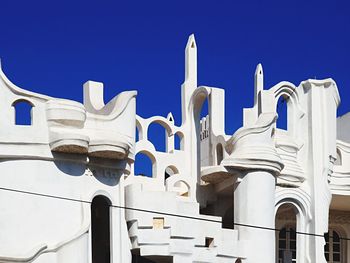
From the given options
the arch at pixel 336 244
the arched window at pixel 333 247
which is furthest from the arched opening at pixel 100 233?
the arch at pixel 336 244

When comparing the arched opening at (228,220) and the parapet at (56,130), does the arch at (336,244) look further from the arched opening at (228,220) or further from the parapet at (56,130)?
the parapet at (56,130)

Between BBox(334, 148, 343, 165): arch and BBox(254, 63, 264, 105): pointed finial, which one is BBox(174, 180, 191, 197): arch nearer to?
BBox(254, 63, 264, 105): pointed finial

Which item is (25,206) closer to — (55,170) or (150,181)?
(55,170)

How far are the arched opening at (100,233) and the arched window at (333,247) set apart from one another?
1134cm

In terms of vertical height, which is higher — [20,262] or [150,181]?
[150,181]

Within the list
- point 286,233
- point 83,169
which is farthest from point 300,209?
point 83,169

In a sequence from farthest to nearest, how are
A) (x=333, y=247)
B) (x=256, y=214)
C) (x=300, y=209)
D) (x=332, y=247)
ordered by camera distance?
(x=333, y=247)
(x=332, y=247)
(x=300, y=209)
(x=256, y=214)

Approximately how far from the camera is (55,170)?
2584 centimetres

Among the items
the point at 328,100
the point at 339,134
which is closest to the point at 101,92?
the point at 328,100

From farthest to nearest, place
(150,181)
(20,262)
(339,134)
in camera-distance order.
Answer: (339,134)
(150,181)
(20,262)

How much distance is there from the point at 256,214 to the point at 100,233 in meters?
5.06

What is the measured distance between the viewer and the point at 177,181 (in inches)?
1270

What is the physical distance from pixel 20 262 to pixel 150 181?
8.58m

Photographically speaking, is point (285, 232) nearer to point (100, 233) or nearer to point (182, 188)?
point (182, 188)
